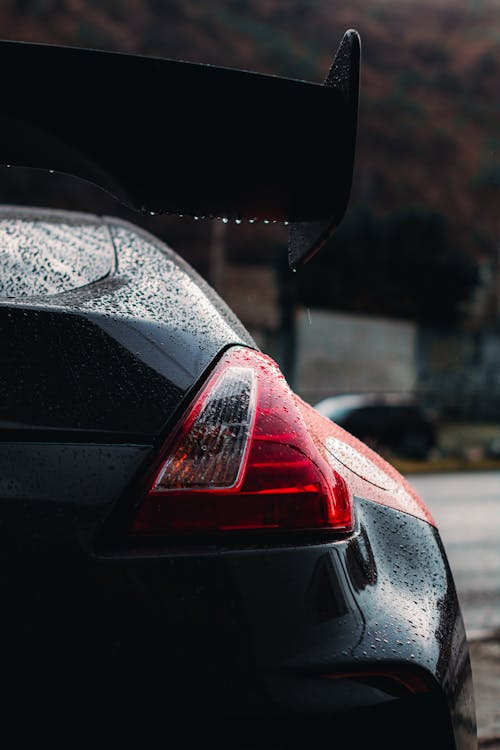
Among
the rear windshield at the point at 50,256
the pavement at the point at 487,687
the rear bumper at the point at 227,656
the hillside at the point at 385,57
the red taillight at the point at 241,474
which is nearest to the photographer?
the rear bumper at the point at 227,656

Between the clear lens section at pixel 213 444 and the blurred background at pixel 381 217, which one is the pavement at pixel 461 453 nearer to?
the blurred background at pixel 381 217

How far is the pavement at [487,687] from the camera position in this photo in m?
2.97

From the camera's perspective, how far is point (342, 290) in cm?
5269

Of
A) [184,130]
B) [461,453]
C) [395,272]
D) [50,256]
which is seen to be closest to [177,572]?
[184,130]

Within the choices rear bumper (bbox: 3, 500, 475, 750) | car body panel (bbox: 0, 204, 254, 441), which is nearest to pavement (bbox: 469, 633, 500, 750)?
rear bumper (bbox: 3, 500, 475, 750)

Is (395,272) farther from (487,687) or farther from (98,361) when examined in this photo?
(98,361)

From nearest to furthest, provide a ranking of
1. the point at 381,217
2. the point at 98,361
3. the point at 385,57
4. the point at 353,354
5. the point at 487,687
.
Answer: the point at 98,361
the point at 487,687
the point at 353,354
the point at 381,217
the point at 385,57

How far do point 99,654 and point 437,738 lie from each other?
48cm

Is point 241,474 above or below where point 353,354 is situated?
above

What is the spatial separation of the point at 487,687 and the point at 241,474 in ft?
8.39

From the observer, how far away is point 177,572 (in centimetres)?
119

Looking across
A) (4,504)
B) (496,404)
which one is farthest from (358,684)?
(496,404)

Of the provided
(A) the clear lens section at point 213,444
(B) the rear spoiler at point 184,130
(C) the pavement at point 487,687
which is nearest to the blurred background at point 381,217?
(B) the rear spoiler at point 184,130

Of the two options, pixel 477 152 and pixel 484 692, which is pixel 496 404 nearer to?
pixel 484 692
